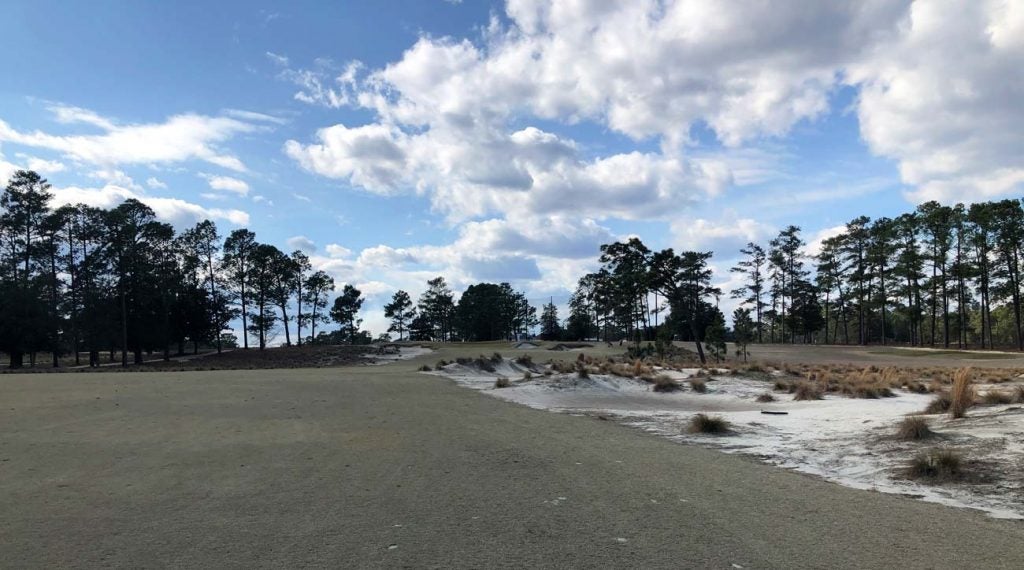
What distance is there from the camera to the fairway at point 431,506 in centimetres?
475

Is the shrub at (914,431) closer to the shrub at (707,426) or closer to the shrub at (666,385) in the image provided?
the shrub at (707,426)

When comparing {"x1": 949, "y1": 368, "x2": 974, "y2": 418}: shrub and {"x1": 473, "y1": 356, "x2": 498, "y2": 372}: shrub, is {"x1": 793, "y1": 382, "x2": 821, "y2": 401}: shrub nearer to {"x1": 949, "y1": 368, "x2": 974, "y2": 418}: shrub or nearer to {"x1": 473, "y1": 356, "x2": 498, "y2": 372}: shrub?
{"x1": 949, "y1": 368, "x2": 974, "y2": 418}: shrub

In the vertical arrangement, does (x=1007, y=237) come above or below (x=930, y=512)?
above

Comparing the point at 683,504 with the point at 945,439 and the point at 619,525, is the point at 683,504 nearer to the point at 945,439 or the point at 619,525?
the point at 619,525

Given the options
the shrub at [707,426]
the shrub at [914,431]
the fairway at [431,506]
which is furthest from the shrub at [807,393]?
the fairway at [431,506]

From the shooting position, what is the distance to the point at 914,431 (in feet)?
31.9

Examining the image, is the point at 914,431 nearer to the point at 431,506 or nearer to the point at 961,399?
the point at 961,399

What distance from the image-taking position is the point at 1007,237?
6056 centimetres

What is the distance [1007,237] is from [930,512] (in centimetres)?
7033

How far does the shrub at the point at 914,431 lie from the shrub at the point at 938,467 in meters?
1.78

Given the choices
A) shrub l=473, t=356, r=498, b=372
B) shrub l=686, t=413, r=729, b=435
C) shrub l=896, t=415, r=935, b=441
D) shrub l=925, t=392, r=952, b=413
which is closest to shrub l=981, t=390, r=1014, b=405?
shrub l=925, t=392, r=952, b=413

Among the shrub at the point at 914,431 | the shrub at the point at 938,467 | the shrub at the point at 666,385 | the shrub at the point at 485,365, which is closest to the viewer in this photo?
the shrub at the point at 938,467

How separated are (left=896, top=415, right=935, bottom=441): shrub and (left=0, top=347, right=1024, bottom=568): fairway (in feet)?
9.03

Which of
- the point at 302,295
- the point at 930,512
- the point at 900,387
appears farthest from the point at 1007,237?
the point at 302,295
